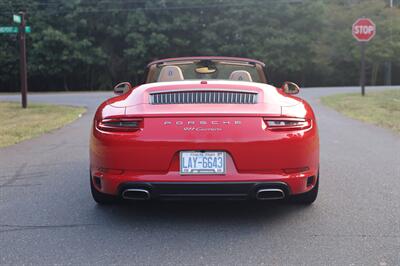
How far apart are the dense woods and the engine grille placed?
118 feet

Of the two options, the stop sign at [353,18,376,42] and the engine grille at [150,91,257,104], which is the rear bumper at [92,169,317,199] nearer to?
the engine grille at [150,91,257,104]

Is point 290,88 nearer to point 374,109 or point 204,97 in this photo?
point 204,97

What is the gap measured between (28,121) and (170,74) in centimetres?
894

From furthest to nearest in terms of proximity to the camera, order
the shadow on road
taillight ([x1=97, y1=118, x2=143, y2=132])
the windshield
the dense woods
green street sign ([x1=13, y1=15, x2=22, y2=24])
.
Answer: the dense woods → green street sign ([x1=13, y1=15, x2=22, y2=24]) → the windshield → the shadow on road → taillight ([x1=97, y1=118, x2=143, y2=132])

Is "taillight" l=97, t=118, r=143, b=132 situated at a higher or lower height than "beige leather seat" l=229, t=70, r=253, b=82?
lower

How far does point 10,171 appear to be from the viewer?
21.3 feet

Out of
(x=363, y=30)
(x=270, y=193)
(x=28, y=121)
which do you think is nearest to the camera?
(x=270, y=193)

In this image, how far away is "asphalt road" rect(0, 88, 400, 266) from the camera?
3508 millimetres

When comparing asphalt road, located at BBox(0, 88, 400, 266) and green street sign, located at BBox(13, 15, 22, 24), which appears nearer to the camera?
asphalt road, located at BBox(0, 88, 400, 266)

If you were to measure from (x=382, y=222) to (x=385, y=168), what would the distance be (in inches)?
91.3

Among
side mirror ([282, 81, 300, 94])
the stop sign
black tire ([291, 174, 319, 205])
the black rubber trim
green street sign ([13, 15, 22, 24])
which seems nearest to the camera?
the black rubber trim

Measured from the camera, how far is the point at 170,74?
5.41m

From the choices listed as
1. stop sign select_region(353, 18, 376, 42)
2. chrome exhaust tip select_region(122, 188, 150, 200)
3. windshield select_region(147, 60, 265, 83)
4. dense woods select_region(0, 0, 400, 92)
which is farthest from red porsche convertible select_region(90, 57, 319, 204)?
dense woods select_region(0, 0, 400, 92)

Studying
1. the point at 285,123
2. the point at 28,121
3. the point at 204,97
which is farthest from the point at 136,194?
the point at 28,121
